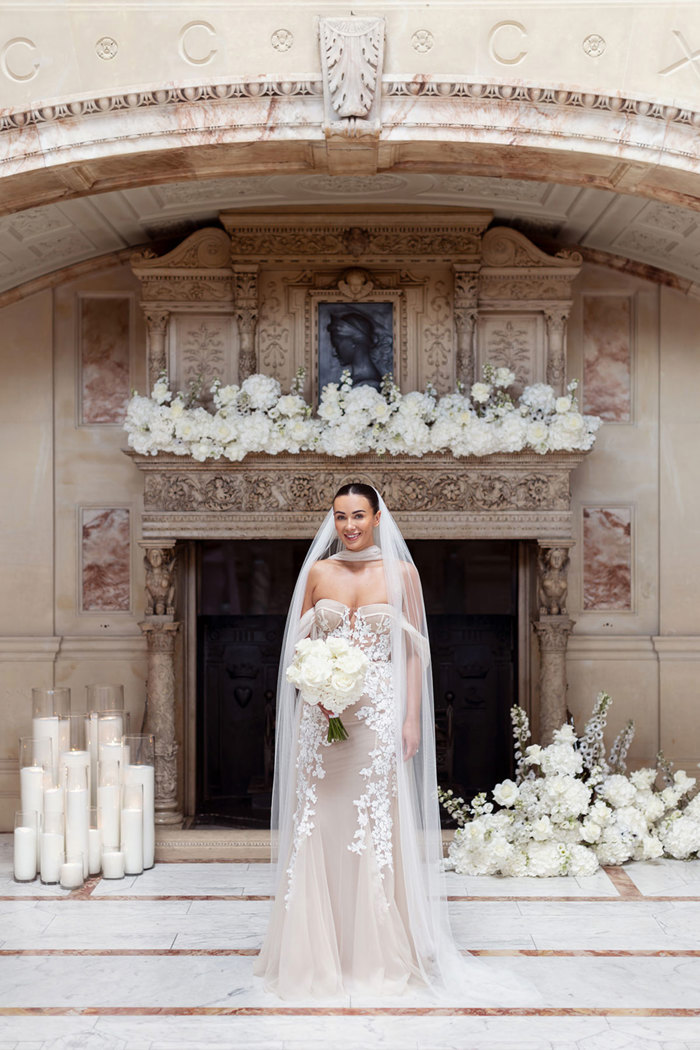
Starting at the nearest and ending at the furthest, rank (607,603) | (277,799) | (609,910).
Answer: (277,799) < (609,910) < (607,603)

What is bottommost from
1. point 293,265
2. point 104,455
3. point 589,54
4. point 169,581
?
point 169,581

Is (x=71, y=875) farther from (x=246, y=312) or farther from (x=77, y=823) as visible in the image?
(x=246, y=312)

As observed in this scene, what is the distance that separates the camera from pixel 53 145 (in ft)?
16.6

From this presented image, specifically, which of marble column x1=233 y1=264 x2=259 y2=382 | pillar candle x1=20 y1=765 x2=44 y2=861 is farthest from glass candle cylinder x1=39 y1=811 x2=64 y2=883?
marble column x1=233 y1=264 x2=259 y2=382

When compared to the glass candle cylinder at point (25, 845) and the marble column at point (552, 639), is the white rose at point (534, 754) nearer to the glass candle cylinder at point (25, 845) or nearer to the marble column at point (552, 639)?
the marble column at point (552, 639)

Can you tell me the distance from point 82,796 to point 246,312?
313cm

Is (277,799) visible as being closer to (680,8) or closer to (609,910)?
(609,910)

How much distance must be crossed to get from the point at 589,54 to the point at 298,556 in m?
3.72

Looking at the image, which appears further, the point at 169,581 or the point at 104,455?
the point at 104,455

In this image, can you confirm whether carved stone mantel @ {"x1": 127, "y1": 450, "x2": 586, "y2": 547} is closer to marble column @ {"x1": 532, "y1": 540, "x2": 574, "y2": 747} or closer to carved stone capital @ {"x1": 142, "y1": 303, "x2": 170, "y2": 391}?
marble column @ {"x1": 532, "y1": 540, "x2": 574, "y2": 747}

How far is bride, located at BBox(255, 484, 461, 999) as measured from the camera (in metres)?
4.06

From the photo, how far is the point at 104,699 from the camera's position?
6.29 m

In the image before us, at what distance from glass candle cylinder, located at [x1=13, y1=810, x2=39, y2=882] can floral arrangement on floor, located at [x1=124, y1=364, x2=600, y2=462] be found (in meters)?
2.23

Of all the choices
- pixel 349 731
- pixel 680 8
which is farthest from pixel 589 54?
pixel 349 731
